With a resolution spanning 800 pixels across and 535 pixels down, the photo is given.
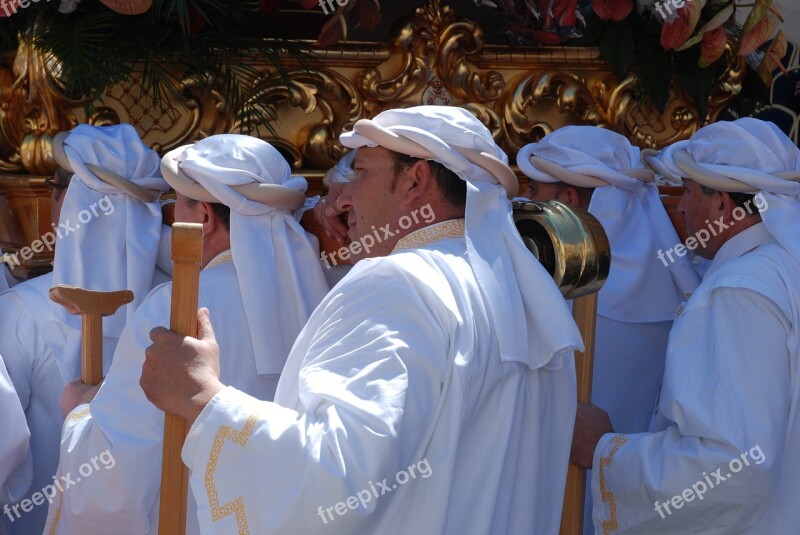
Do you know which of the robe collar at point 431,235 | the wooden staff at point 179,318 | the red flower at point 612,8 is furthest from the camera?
the red flower at point 612,8

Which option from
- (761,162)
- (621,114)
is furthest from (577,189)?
(761,162)

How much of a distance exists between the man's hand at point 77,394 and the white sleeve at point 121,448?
0.32 ft

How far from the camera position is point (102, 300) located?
285cm

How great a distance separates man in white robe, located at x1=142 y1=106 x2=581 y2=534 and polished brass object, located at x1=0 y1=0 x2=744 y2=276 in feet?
4.19

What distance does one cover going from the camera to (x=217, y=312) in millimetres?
2961

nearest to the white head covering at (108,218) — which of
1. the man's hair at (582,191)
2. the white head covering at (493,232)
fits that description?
the white head covering at (493,232)

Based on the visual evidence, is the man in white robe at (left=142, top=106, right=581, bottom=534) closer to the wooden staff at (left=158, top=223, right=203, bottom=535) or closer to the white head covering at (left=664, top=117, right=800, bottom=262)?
the wooden staff at (left=158, top=223, right=203, bottom=535)

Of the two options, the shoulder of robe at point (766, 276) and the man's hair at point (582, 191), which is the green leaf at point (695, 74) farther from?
the shoulder of robe at point (766, 276)

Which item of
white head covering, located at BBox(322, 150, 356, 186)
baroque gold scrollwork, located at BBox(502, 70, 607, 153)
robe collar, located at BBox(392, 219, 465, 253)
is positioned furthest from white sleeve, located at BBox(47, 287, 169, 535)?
baroque gold scrollwork, located at BBox(502, 70, 607, 153)

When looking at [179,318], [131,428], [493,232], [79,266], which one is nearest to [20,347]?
[79,266]

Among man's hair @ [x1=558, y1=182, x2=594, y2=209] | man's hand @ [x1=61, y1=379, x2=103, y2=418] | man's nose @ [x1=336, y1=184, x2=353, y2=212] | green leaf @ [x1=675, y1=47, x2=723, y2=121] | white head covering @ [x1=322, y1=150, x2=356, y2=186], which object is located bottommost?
man's hand @ [x1=61, y1=379, x2=103, y2=418]

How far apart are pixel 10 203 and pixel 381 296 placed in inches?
81.8

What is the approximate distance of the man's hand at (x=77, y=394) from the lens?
3.00 meters

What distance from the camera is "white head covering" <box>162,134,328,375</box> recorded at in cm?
299
